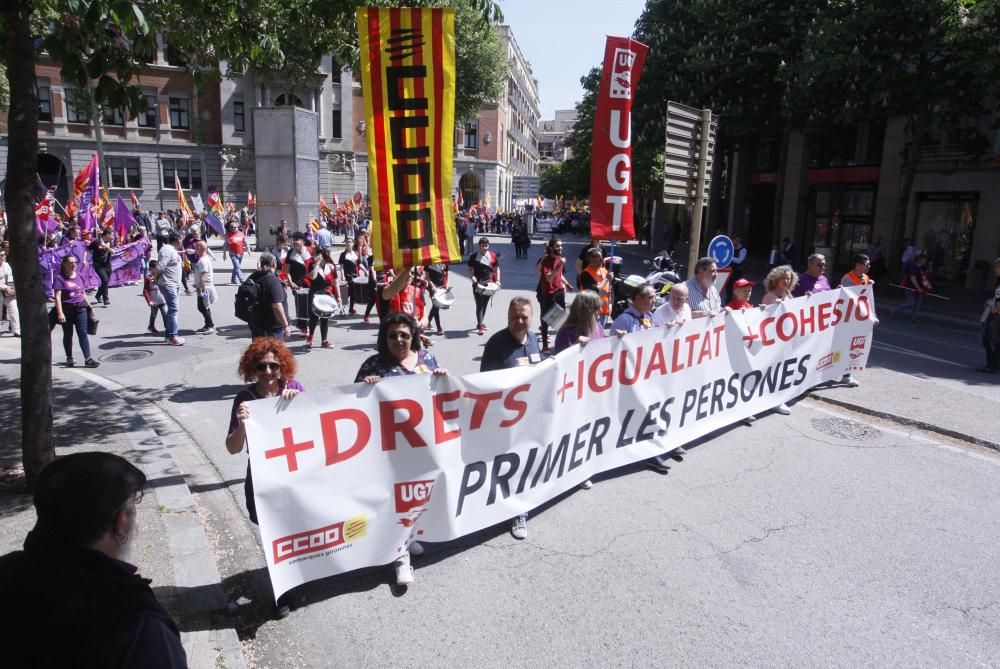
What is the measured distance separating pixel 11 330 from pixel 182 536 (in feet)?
32.4

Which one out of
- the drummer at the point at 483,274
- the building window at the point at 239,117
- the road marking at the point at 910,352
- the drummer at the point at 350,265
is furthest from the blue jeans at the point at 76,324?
the building window at the point at 239,117

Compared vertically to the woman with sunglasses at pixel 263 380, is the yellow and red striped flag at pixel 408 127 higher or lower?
higher

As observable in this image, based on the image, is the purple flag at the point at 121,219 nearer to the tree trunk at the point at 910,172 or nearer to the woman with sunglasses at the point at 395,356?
the woman with sunglasses at the point at 395,356

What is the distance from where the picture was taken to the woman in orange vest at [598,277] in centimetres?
959

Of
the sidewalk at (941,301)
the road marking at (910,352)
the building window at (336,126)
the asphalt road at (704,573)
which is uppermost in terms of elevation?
the building window at (336,126)

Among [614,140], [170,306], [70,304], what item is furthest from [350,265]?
[614,140]

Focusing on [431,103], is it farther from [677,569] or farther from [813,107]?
[813,107]

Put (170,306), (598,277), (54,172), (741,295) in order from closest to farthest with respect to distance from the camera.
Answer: (741,295), (598,277), (170,306), (54,172)

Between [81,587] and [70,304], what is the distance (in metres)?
9.01

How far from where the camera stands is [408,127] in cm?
475

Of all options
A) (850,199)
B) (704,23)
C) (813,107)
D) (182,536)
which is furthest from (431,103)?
(850,199)

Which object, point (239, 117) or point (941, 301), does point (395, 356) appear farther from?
point (239, 117)

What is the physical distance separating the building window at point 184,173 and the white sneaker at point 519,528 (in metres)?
51.2

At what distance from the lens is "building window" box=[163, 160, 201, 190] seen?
4931 centimetres
